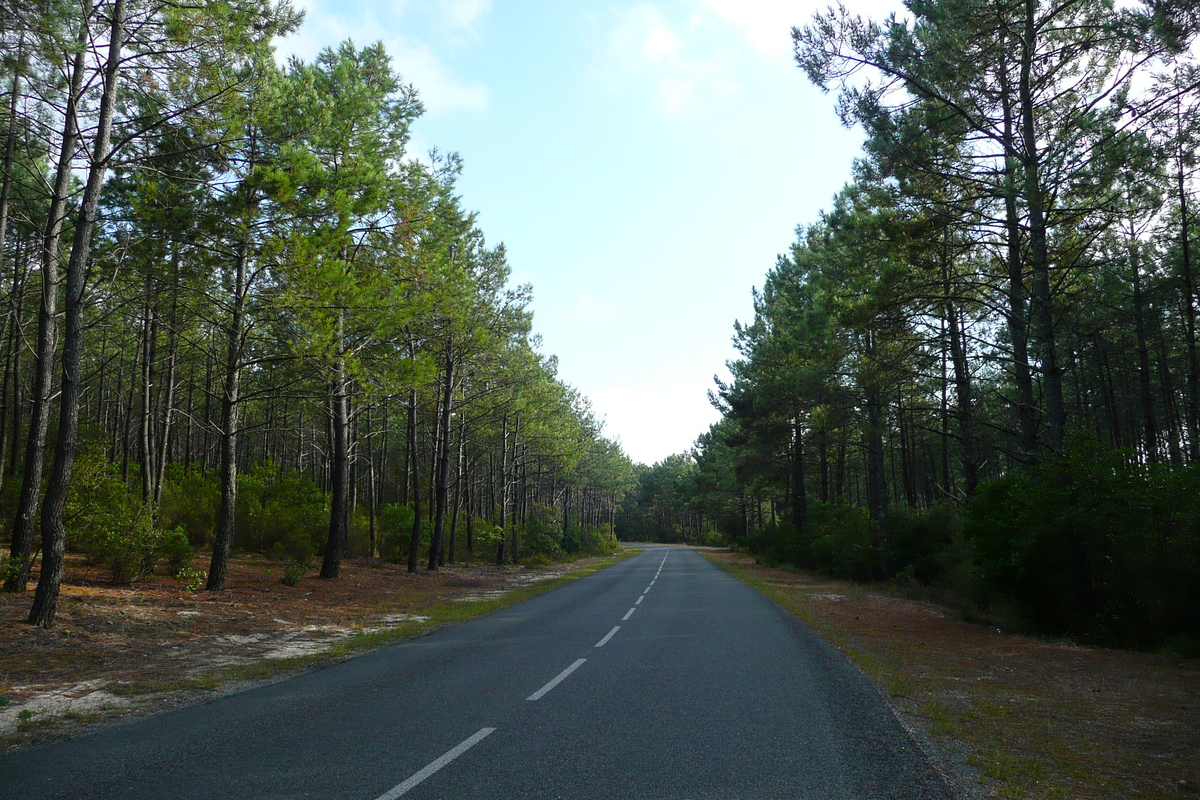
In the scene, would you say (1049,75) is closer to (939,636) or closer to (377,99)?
(939,636)

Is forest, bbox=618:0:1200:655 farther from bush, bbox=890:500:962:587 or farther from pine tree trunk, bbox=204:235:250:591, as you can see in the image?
pine tree trunk, bbox=204:235:250:591

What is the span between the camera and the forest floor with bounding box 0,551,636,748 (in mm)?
7359

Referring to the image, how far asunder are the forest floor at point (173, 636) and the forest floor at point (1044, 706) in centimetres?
803

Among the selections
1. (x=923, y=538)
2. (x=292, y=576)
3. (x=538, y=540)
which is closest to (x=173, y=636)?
(x=292, y=576)

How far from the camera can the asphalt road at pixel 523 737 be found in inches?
183

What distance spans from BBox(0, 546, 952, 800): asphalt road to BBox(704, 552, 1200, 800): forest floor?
562 millimetres

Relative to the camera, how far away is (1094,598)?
1170 cm

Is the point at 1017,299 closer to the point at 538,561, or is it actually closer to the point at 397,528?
the point at 397,528

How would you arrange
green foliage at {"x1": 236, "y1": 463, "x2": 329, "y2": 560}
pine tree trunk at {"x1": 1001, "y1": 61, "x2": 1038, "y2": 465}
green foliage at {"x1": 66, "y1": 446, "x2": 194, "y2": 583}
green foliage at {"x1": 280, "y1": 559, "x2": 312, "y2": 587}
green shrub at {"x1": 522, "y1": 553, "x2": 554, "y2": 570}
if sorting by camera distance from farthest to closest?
green shrub at {"x1": 522, "y1": 553, "x2": 554, "y2": 570} → green foliage at {"x1": 236, "y1": 463, "x2": 329, "y2": 560} → green foliage at {"x1": 280, "y1": 559, "x2": 312, "y2": 587} → green foliage at {"x1": 66, "y1": 446, "x2": 194, "y2": 583} → pine tree trunk at {"x1": 1001, "y1": 61, "x2": 1038, "y2": 465}

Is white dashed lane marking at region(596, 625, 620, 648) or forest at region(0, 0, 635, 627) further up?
forest at region(0, 0, 635, 627)

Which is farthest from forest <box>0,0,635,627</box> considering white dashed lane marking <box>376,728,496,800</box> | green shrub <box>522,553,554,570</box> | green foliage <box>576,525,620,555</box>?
green foliage <box>576,525,620,555</box>

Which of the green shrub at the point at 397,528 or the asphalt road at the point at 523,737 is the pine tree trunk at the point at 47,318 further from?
the green shrub at the point at 397,528

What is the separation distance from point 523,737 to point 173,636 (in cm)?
850

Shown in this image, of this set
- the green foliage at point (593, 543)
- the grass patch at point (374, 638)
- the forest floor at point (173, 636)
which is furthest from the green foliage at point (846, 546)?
the green foliage at point (593, 543)
